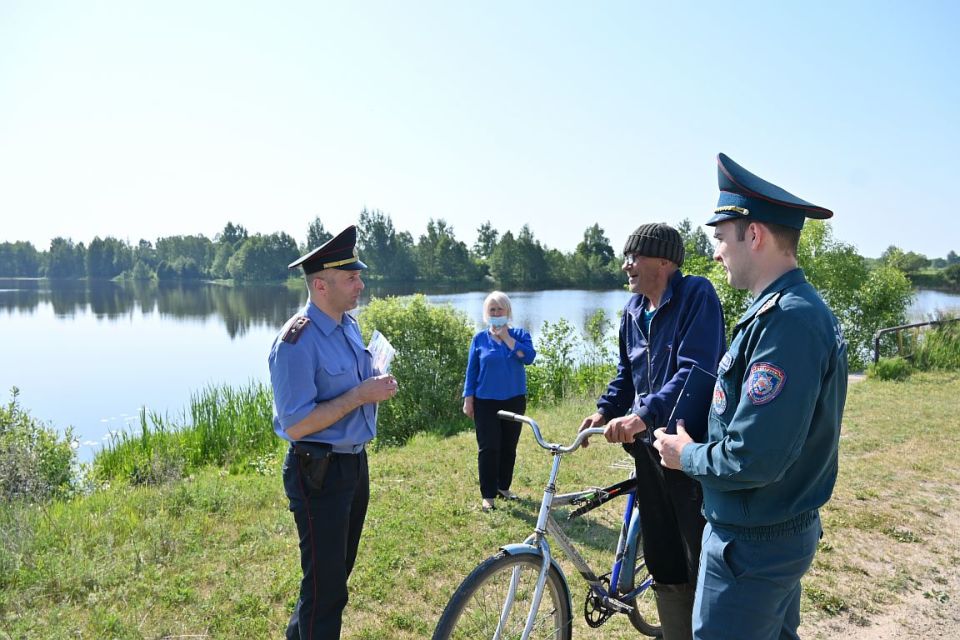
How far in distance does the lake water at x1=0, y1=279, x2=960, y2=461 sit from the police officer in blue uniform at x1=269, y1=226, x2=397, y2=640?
7928 mm

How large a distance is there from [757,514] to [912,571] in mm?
3332

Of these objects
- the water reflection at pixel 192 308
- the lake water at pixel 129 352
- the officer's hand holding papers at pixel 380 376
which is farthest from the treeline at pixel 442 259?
the officer's hand holding papers at pixel 380 376

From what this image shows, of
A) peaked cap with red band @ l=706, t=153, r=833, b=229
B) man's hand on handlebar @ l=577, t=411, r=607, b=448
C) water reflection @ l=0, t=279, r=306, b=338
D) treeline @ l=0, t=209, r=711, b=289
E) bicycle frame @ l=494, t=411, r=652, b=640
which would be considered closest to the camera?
peaked cap with red band @ l=706, t=153, r=833, b=229

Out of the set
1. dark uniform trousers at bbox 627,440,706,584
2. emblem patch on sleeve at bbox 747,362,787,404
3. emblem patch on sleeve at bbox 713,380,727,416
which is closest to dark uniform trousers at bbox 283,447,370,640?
dark uniform trousers at bbox 627,440,706,584

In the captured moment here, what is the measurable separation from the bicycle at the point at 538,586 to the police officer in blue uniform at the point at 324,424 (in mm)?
574

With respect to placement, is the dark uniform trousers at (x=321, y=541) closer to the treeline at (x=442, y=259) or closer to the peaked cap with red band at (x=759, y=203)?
the peaked cap with red band at (x=759, y=203)

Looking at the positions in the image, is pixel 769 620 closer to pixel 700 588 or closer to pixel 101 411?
pixel 700 588

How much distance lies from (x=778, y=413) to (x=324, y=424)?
181cm

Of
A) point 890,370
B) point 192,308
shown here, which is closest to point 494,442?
point 890,370

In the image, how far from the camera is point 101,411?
623 inches

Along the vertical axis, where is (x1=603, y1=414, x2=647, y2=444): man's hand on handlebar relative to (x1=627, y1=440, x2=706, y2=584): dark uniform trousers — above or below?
above

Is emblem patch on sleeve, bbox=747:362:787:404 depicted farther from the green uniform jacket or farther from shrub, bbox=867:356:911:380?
shrub, bbox=867:356:911:380

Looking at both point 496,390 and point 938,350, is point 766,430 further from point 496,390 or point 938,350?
point 938,350

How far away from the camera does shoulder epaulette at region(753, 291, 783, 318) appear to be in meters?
1.70
